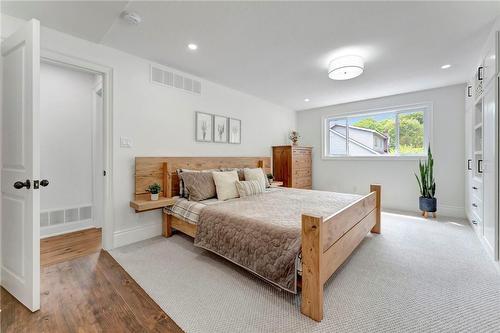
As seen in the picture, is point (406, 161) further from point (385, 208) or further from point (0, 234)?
point (0, 234)

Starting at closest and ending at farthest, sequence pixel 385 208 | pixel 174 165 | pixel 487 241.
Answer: pixel 487 241 → pixel 174 165 → pixel 385 208

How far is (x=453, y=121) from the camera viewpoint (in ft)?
13.0

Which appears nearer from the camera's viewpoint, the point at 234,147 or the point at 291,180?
the point at 234,147

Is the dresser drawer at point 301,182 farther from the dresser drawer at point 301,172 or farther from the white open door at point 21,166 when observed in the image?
the white open door at point 21,166

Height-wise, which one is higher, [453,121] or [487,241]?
[453,121]

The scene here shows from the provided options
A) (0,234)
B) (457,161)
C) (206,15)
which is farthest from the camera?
(457,161)

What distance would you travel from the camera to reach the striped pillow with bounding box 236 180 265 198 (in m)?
3.13

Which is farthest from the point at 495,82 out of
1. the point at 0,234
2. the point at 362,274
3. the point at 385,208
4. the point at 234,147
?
the point at 0,234

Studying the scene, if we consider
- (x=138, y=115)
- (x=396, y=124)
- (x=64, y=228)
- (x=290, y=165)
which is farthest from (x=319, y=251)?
(x=396, y=124)

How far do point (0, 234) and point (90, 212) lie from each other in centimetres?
170

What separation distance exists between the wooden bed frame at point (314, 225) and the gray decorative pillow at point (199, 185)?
286mm

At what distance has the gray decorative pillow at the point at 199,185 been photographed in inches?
113

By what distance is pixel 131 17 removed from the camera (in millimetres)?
2027

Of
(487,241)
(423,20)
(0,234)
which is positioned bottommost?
(487,241)
